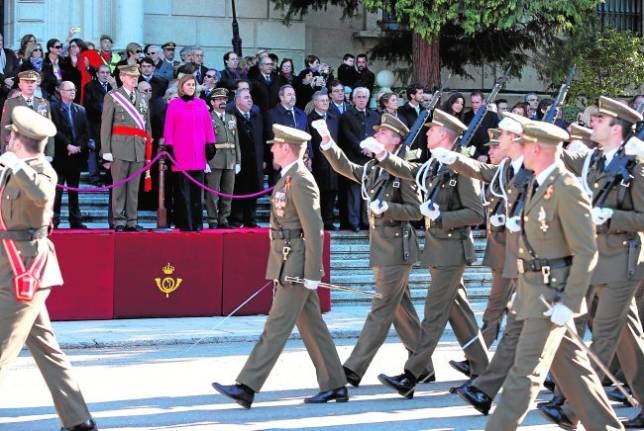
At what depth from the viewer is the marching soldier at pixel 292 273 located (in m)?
9.58

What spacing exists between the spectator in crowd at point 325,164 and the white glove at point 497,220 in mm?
6010

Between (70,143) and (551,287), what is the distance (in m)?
9.17

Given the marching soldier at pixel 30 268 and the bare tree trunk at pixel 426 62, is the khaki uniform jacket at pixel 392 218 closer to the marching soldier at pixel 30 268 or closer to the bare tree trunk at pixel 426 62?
the marching soldier at pixel 30 268

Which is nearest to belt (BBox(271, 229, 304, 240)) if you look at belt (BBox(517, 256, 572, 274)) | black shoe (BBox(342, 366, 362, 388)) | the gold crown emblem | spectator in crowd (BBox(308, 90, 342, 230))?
black shoe (BBox(342, 366, 362, 388))

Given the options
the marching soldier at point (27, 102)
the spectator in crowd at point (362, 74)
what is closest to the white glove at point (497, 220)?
the marching soldier at point (27, 102)

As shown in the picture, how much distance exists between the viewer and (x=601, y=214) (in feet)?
29.7

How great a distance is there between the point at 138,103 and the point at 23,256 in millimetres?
7224

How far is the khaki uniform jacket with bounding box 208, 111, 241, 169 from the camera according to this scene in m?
15.9

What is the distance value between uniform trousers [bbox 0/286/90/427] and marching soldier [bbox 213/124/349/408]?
1.49 m

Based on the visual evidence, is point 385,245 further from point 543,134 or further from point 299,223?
point 543,134

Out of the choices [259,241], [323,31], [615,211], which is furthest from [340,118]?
[615,211]

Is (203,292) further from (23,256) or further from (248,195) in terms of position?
(23,256)

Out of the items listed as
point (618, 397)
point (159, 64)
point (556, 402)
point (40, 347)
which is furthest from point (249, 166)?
point (40, 347)

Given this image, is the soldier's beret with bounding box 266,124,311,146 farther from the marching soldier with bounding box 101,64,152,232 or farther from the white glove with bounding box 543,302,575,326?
the marching soldier with bounding box 101,64,152,232
